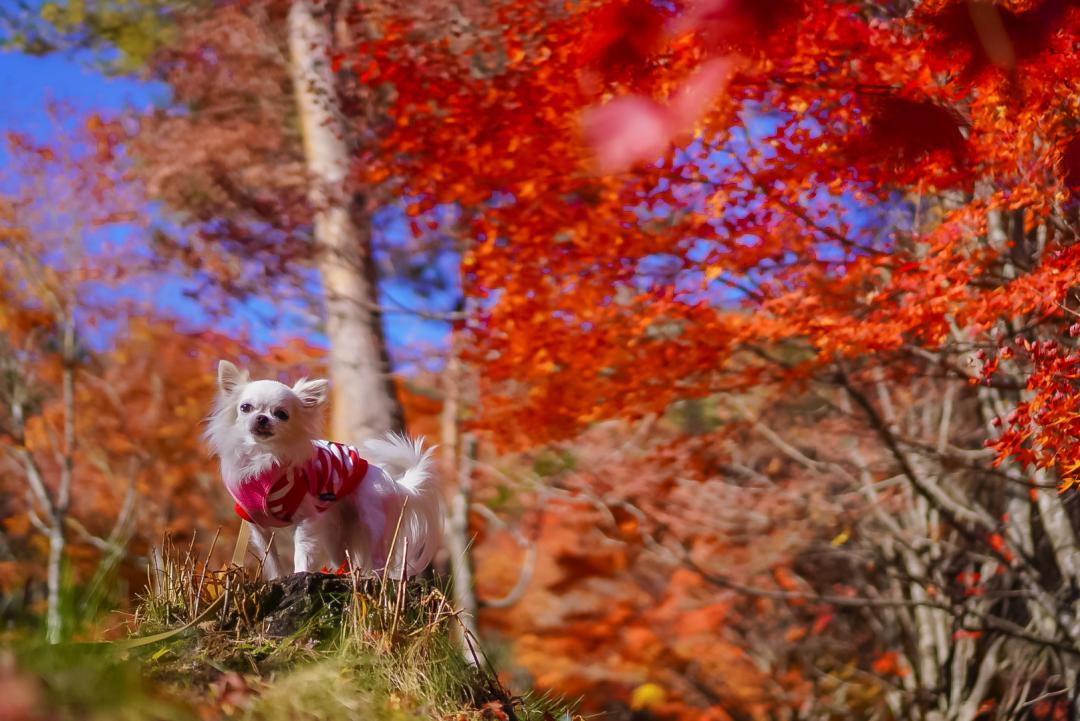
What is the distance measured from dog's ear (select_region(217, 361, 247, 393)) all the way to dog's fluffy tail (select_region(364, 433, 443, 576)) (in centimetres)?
74

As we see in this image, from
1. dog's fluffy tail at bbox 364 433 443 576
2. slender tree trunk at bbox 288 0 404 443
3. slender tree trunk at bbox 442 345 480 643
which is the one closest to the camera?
dog's fluffy tail at bbox 364 433 443 576

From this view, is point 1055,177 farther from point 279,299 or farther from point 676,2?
point 279,299

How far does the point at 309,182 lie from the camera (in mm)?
11914

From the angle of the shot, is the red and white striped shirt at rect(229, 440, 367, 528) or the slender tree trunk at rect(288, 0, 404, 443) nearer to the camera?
the red and white striped shirt at rect(229, 440, 367, 528)

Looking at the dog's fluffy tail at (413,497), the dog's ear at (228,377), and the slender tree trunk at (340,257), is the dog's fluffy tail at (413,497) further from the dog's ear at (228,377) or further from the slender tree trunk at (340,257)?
the slender tree trunk at (340,257)

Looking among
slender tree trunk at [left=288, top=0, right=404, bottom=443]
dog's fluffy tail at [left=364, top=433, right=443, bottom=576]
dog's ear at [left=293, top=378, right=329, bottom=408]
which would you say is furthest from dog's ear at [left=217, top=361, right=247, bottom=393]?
slender tree trunk at [left=288, top=0, right=404, bottom=443]

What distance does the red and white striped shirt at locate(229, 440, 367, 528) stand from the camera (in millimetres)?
4109

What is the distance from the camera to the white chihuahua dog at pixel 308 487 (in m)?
4.11

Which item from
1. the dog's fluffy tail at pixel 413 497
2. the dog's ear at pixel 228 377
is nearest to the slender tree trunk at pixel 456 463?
the dog's fluffy tail at pixel 413 497

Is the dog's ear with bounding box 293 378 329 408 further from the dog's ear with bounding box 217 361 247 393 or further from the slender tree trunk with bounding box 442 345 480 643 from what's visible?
the slender tree trunk with bounding box 442 345 480 643

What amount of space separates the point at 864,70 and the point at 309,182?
6858 millimetres

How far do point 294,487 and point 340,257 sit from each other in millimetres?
7534

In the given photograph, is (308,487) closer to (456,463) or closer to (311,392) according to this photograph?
(311,392)

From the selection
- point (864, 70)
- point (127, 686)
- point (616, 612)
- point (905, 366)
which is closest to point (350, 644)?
point (127, 686)
